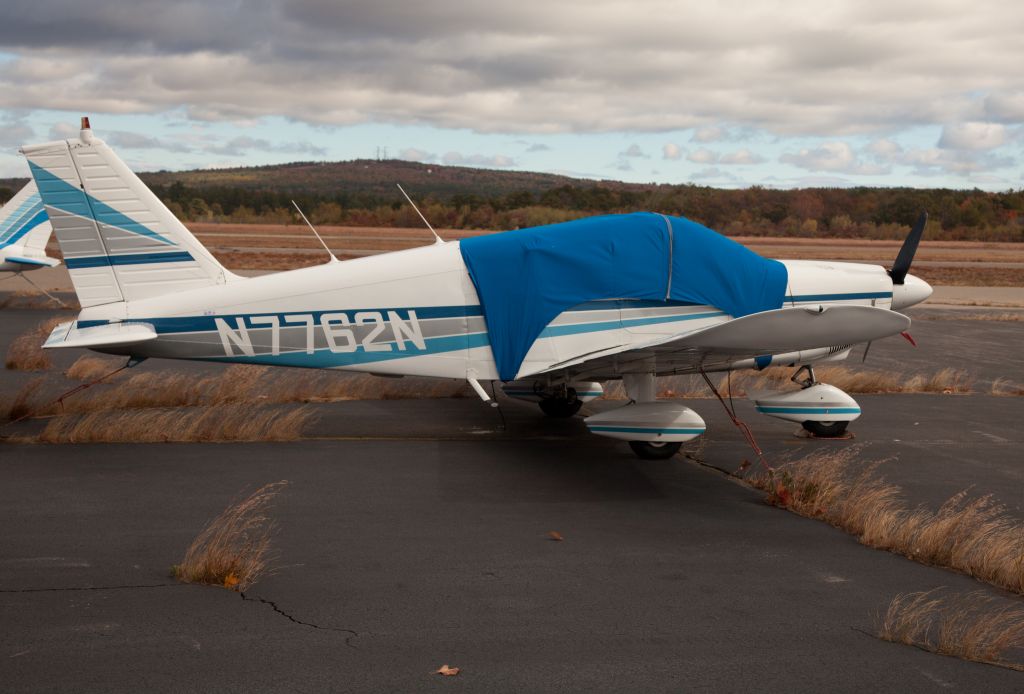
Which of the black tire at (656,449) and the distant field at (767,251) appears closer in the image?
the black tire at (656,449)

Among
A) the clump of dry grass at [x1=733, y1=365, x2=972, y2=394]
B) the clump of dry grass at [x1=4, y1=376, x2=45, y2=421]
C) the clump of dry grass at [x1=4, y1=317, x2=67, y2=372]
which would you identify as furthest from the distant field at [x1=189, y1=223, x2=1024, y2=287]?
the clump of dry grass at [x1=4, y1=376, x2=45, y2=421]

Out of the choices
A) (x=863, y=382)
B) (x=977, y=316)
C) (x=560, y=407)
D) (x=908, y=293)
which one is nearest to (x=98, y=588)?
(x=560, y=407)

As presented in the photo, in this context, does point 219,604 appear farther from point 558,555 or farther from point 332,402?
point 332,402

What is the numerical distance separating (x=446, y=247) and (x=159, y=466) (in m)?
3.75

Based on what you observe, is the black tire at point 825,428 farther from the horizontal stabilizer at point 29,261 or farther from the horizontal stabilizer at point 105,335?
Result: the horizontal stabilizer at point 29,261

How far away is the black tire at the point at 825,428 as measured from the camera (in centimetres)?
1154

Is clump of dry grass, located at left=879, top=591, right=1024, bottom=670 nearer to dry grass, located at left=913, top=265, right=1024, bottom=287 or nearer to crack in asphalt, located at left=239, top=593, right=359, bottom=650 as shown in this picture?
crack in asphalt, located at left=239, top=593, right=359, bottom=650

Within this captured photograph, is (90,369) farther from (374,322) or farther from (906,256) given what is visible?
(906,256)

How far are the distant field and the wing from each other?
33215 mm

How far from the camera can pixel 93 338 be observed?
9.77 metres

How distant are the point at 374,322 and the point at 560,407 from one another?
3.47m

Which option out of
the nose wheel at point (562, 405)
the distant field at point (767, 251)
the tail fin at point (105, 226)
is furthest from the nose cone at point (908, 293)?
the distant field at point (767, 251)

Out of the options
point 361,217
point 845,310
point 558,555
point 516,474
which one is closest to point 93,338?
point 516,474

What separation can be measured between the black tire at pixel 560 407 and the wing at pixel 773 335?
307 cm
